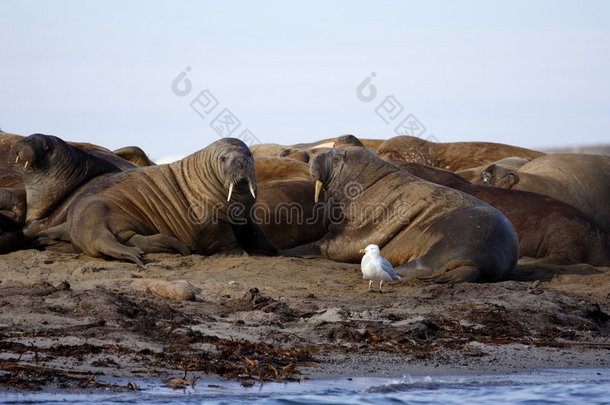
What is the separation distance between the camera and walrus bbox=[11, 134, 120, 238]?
10148 mm

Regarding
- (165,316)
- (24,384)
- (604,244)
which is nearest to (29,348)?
(24,384)

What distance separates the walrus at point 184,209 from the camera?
9.19 meters

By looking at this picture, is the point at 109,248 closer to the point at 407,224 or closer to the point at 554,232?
the point at 407,224

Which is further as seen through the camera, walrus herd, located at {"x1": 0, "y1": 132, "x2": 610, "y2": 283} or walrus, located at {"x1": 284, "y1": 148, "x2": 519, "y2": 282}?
walrus herd, located at {"x1": 0, "y1": 132, "x2": 610, "y2": 283}

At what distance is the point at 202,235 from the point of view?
9484 millimetres

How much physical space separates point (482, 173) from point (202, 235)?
4.53 meters

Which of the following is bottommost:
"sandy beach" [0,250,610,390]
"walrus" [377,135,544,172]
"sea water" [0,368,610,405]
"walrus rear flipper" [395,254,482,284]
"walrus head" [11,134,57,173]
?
"sea water" [0,368,610,405]

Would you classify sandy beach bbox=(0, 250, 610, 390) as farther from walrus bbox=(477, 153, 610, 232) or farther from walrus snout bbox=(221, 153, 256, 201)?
walrus bbox=(477, 153, 610, 232)

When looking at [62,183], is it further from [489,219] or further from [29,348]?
[29,348]

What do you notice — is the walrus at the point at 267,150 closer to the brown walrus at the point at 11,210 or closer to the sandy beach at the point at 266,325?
the brown walrus at the point at 11,210

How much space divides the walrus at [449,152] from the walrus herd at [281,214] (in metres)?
6.93

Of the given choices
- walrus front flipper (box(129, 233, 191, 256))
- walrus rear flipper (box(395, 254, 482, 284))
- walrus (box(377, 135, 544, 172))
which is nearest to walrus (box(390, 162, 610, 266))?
walrus rear flipper (box(395, 254, 482, 284))

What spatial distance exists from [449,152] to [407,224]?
31.6ft

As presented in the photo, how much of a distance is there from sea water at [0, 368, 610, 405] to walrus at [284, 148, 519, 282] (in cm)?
257
